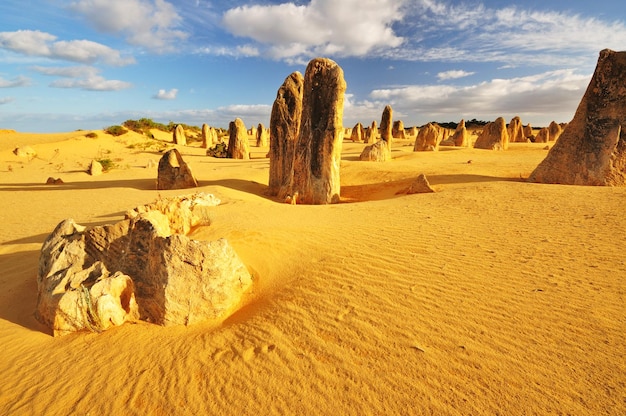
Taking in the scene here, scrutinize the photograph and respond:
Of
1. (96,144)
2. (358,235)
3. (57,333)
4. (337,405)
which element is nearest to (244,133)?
(96,144)

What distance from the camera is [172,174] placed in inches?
482

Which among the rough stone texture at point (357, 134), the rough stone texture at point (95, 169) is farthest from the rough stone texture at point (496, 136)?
the rough stone texture at point (95, 169)

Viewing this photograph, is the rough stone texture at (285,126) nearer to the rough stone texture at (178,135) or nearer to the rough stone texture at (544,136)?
the rough stone texture at (178,135)

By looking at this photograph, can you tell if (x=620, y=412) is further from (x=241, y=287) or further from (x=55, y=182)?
(x=55, y=182)

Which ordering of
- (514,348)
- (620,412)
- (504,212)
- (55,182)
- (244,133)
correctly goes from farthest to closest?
(244,133)
(55,182)
(504,212)
(514,348)
(620,412)

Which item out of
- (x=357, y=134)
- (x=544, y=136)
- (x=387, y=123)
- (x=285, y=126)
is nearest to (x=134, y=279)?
(x=285, y=126)

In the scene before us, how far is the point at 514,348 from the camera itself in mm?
2783

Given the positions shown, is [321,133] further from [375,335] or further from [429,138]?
[429,138]

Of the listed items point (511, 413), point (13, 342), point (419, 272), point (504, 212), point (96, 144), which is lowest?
point (13, 342)

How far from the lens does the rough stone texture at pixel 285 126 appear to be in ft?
38.8

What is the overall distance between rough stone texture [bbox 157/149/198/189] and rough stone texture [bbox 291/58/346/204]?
4.88 metres

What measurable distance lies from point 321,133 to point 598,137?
8043 millimetres

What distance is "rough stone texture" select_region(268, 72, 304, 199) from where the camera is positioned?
11812mm

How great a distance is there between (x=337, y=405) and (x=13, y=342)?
3.55 meters
